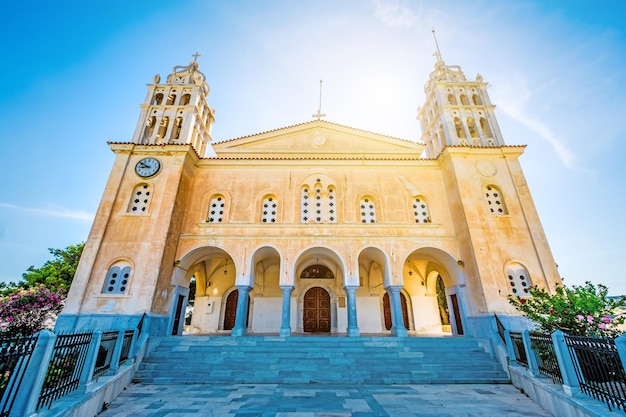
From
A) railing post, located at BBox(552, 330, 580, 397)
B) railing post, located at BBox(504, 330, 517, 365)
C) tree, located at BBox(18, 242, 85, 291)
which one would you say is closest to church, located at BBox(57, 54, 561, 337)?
railing post, located at BBox(504, 330, 517, 365)

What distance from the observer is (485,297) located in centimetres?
1020

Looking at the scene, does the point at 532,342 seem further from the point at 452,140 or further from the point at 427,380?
the point at 452,140

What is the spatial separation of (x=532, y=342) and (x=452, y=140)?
10.0 m

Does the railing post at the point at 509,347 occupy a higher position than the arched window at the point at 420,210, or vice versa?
the arched window at the point at 420,210

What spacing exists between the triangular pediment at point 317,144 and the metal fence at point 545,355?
1025 centimetres

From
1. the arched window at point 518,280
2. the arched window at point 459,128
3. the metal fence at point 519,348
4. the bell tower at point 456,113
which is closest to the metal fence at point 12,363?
the metal fence at point 519,348

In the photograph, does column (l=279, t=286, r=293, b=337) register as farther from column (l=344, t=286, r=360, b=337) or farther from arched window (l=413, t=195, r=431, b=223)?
arched window (l=413, t=195, r=431, b=223)

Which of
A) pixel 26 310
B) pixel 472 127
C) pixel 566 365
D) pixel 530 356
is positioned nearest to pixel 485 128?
pixel 472 127

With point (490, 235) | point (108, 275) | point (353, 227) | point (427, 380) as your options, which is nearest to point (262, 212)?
point (353, 227)

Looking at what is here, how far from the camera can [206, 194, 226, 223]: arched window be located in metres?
12.9

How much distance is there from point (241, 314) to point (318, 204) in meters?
5.85

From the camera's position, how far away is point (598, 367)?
5.10 m

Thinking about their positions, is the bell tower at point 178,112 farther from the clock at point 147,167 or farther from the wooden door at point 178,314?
the wooden door at point 178,314

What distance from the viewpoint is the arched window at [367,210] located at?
13000mm
